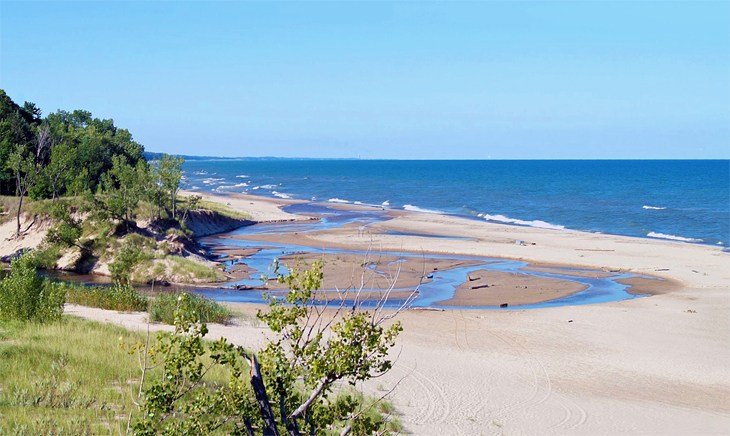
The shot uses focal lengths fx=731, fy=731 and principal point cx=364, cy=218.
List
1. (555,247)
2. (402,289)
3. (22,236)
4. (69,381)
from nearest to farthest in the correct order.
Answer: (69,381), (402,289), (22,236), (555,247)

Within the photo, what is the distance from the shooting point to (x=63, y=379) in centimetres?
1393

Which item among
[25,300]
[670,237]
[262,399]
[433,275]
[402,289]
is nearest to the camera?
[262,399]

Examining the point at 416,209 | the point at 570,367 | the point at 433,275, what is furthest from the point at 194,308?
the point at 416,209

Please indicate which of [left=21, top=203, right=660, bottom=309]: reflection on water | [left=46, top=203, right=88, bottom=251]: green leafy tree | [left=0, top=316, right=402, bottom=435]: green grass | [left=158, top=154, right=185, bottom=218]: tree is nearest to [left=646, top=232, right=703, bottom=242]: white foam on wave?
[left=21, top=203, right=660, bottom=309]: reflection on water

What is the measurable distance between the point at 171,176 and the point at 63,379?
4021 cm

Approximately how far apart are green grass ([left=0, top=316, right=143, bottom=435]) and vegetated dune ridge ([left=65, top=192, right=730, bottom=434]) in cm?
393

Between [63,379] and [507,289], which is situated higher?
[63,379]

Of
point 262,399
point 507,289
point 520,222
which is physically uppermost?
point 262,399

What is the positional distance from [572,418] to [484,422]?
228cm

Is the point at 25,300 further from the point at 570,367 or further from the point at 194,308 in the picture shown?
the point at 570,367

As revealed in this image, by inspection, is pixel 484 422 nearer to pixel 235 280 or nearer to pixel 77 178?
pixel 235 280

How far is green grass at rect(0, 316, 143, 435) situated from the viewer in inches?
441

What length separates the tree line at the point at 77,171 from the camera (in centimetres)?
4444

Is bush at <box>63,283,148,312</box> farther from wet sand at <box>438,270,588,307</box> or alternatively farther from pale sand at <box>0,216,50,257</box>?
pale sand at <box>0,216,50,257</box>
